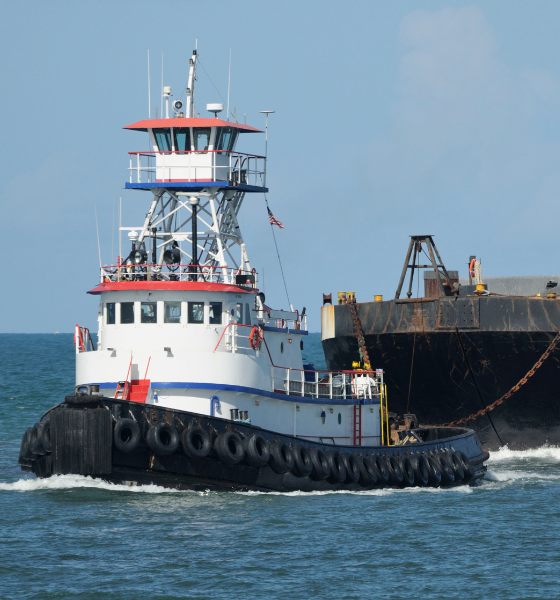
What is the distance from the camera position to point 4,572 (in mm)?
13727

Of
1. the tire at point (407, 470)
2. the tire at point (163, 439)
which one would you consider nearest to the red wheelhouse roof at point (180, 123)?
the tire at point (163, 439)

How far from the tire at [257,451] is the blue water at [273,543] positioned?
655mm

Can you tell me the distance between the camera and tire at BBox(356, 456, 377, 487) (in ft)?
63.4

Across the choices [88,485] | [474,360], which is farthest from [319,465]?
[474,360]

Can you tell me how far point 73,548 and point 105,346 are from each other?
16.0 feet

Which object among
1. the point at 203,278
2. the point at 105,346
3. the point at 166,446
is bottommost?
the point at 166,446

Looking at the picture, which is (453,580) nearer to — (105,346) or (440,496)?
(440,496)

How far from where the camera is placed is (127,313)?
61.0 ft

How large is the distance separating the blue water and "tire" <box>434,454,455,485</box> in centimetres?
83

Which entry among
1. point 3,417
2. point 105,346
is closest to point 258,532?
A: point 105,346

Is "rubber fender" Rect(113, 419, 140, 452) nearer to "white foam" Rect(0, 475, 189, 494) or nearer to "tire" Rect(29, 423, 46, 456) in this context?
"white foam" Rect(0, 475, 189, 494)

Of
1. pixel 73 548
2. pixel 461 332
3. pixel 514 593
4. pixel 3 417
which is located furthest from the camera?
pixel 3 417

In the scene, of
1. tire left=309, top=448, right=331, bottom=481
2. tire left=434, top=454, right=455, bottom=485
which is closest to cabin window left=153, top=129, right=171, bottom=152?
tire left=309, top=448, right=331, bottom=481

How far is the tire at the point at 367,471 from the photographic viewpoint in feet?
63.4
